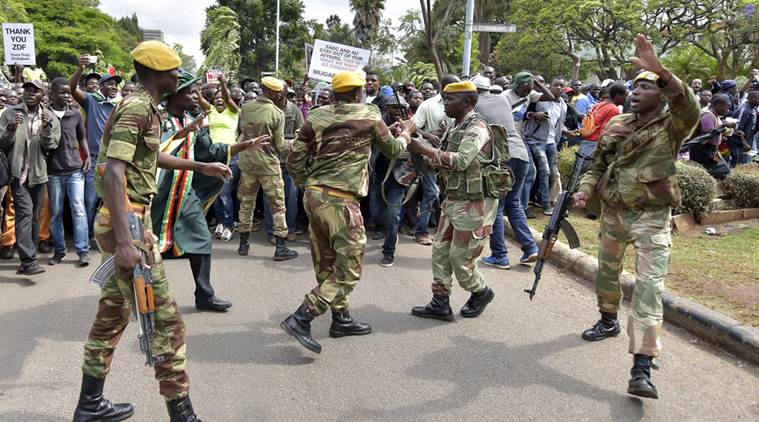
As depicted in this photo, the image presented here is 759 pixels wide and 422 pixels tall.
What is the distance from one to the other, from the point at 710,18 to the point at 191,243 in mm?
25883

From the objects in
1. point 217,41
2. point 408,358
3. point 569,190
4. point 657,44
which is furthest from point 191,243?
point 217,41

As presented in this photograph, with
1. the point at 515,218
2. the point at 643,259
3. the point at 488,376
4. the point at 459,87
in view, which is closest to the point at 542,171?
the point at 515,218

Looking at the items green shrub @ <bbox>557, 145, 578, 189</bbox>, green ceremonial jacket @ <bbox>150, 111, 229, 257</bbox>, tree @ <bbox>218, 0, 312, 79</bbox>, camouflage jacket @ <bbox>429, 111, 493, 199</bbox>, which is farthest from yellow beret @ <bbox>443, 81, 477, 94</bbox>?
tree @ <bbox>218, 0, 312, 79</bbox>

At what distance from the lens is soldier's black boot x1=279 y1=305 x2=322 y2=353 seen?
4.00 metres

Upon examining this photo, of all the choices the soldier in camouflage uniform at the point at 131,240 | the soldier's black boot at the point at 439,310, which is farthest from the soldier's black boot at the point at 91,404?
the soldier's black boot at the point at 439,310

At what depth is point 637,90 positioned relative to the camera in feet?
12.6

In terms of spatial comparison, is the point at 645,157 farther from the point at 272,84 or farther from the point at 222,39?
the point at 222,39

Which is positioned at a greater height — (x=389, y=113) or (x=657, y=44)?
(x=657, y=44)

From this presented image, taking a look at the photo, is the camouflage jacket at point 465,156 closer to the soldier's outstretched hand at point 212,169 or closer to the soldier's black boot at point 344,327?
the soldier's black boot at point 344,327

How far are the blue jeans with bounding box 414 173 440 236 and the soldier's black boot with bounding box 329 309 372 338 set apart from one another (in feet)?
10.3

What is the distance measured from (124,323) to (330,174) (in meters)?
1.65

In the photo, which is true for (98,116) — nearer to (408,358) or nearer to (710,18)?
(408,358)

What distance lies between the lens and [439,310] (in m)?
4.84

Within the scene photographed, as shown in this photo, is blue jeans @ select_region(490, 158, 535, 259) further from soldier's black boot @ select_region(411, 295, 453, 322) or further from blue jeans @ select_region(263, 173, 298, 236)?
blue jeans @ select_region(263, 173, 298, 236)
